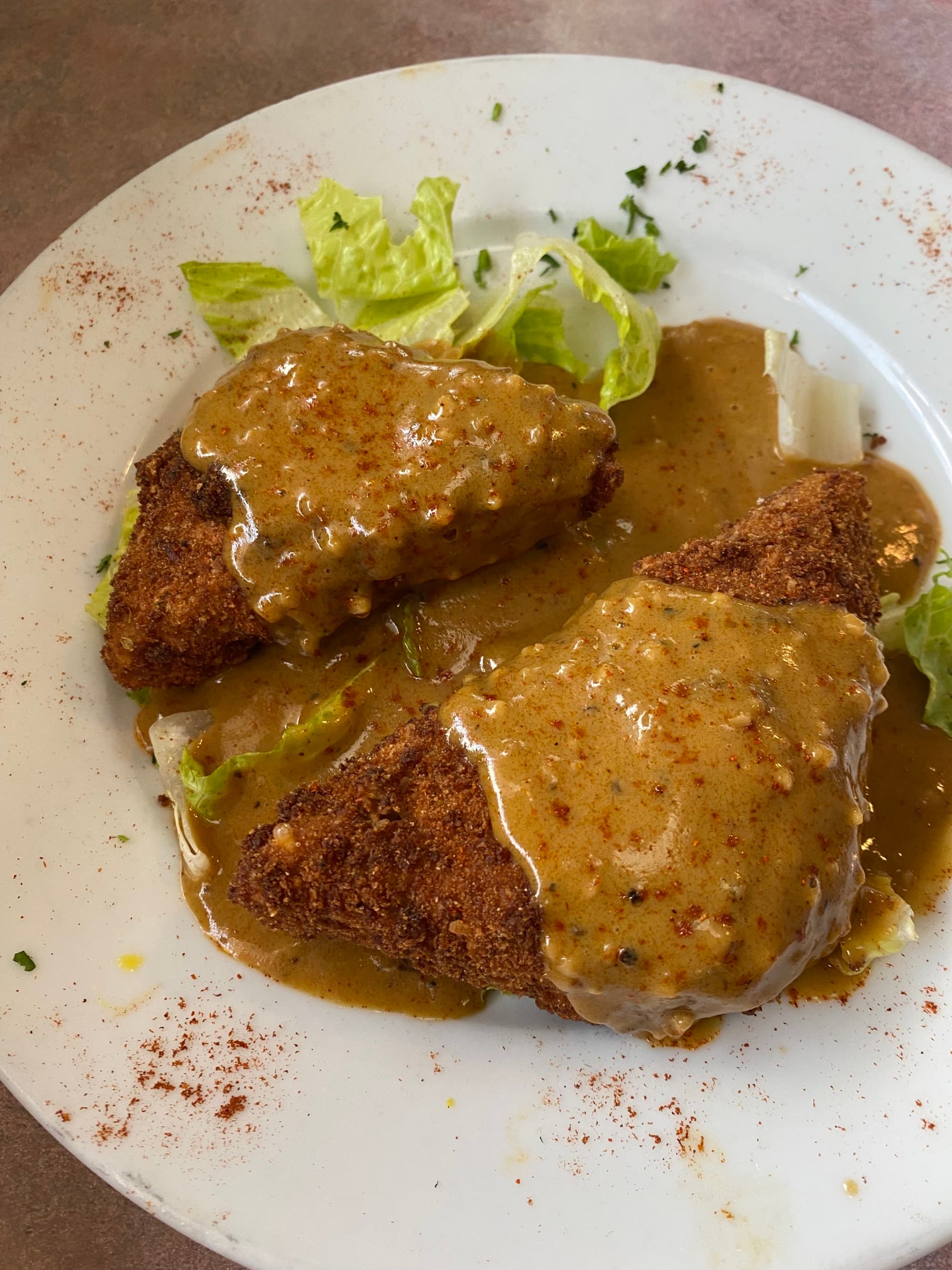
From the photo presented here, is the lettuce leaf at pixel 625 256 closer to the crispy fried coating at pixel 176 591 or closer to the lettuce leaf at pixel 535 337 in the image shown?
the lettuce leaf at pixel 535 337

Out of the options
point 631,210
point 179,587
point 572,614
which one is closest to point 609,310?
point 631,210

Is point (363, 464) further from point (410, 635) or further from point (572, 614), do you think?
point (572, 614)

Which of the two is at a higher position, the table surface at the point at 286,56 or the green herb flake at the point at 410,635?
the table surface at the point at 286,56

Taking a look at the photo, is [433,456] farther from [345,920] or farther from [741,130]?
[741,130]

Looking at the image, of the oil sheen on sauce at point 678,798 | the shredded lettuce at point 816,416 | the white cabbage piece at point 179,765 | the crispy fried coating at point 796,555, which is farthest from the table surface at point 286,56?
the oil sheen on sauce at point 678,798

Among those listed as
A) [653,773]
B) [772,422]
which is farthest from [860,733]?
[772,422]

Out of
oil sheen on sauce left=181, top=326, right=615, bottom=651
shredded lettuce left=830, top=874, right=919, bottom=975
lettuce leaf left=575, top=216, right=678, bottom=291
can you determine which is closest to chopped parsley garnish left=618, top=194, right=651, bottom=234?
lettuce leaf left=575, top=216, right=678, bottom=291
